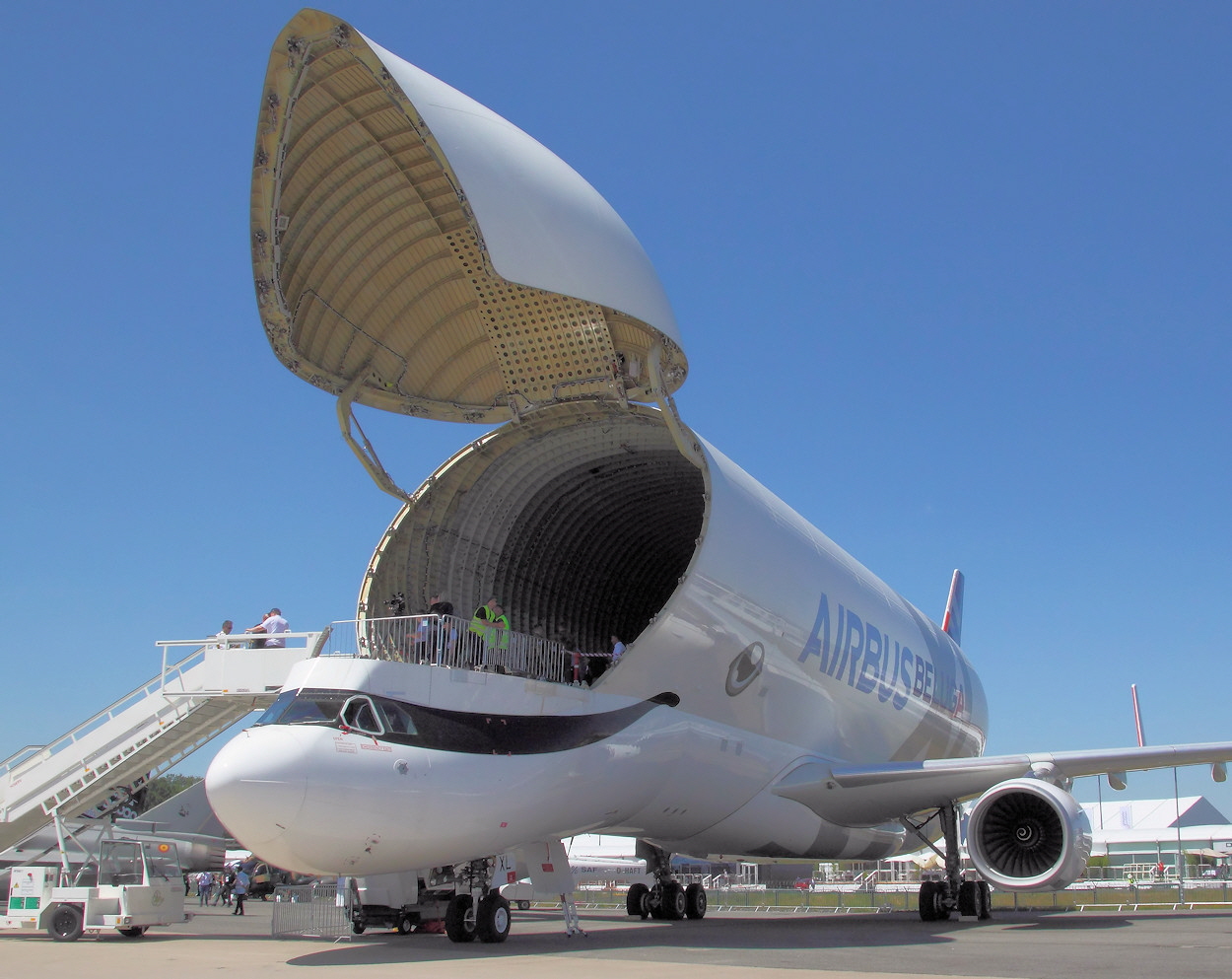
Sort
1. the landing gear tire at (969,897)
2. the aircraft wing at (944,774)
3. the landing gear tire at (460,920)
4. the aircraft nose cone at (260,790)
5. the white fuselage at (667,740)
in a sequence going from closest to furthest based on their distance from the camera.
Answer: the aircraft nose cone at (260,790) < the white fuselage at (667,740) < the landing gear tire at (460,920) < the aircraft wing at (944,774) < the landing gear tire at (969,897)

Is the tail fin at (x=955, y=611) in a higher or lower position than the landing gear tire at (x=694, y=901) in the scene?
higher

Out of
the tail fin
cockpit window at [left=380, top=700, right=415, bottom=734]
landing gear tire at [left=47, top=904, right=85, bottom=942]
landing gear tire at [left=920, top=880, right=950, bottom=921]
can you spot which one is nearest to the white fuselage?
cockpit window at [left=380, top=700, right=415, bottom=734]

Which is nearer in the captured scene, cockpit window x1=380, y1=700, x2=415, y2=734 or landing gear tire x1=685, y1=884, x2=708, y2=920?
cockpit window x1=380, y1=700, x2=415, y2=734

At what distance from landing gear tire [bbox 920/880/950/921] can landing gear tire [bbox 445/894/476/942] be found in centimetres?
857

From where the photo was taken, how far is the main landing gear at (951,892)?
59.5 feet

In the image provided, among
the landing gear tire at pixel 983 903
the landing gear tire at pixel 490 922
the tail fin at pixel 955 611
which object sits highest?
the tail fin at pixel 955 611

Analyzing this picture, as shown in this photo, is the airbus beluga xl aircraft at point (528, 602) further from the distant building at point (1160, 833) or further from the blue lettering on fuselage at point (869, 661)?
the distant building at point (1160, 833)

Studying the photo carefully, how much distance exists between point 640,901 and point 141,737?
29.1 feet

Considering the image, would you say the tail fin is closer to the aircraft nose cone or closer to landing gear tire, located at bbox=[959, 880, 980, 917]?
landing gear tire, located at bbox=[959, 880, 980, 917]

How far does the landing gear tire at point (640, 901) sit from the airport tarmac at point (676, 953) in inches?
83.8

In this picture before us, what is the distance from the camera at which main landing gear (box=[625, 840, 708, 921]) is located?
19047mm

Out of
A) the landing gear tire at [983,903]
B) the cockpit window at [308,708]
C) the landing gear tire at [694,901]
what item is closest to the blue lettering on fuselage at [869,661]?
the landing gear tire at [983,903]

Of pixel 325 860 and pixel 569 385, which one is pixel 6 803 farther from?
pixel 569 385

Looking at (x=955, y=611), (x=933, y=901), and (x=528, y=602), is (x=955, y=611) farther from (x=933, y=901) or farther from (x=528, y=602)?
(x=528, y=602)
